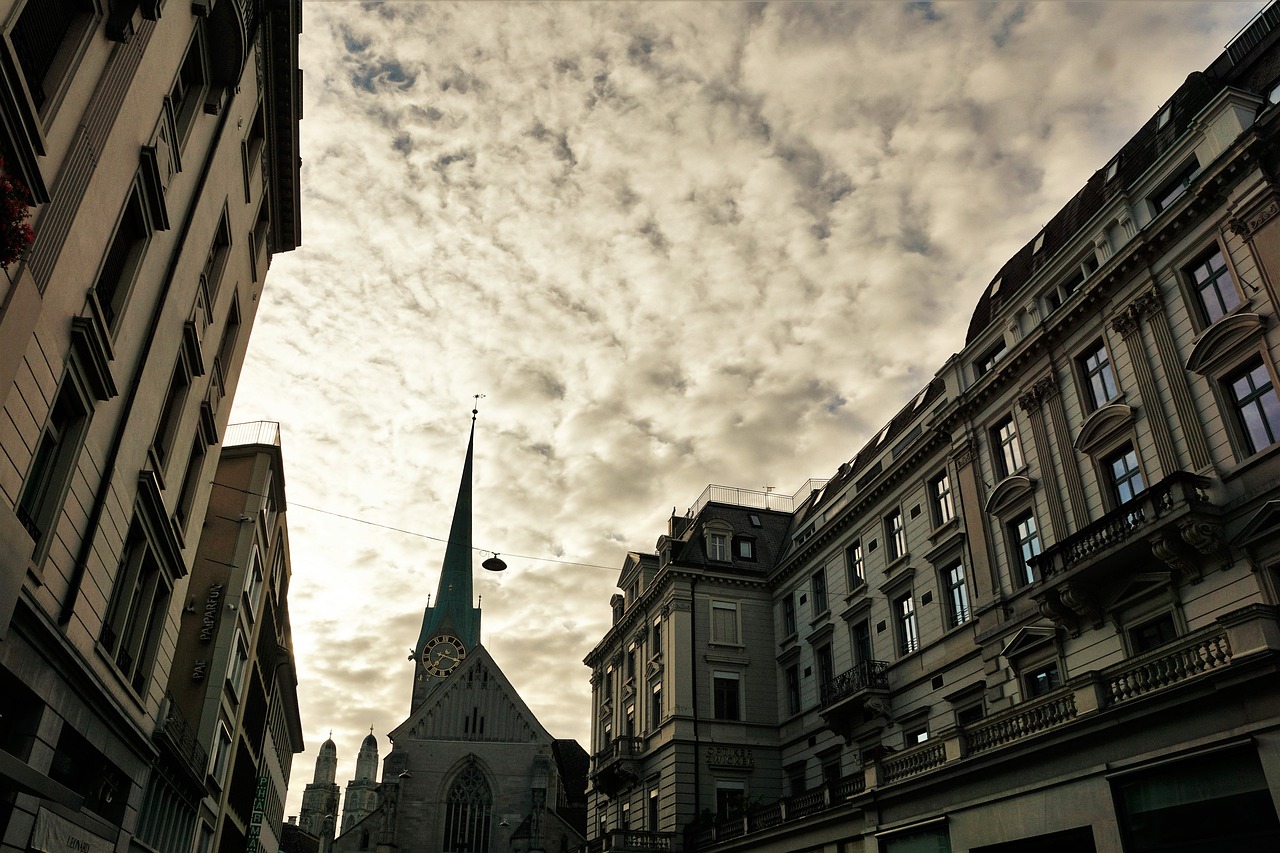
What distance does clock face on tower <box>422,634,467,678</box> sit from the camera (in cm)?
11119

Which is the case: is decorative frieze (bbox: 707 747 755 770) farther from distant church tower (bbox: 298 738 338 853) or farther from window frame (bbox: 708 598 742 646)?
distant church tower (bbox: 298 738 338 853)

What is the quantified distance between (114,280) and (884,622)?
85.8ft

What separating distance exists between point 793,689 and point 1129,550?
69.5 feet

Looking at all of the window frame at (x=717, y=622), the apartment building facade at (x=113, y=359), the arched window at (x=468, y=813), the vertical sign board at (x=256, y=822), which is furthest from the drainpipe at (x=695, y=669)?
the arched window at (x=468, y=813)

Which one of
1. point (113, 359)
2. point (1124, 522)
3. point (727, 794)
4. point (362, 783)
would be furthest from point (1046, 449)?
point (362, 783)

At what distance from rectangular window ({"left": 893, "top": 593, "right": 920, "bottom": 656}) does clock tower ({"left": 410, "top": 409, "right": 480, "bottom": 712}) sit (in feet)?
266

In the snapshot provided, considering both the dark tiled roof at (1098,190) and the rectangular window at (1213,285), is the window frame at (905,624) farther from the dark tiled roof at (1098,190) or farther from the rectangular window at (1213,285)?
the rectangular window at (1213,285)

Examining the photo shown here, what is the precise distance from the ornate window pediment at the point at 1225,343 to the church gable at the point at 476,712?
63514 millimetres

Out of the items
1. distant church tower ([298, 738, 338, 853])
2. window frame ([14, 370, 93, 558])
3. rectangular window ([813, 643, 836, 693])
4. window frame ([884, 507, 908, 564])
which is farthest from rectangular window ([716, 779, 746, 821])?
distant church tower ([298, 738, 338, 853])

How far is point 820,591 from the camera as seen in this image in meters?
38.6

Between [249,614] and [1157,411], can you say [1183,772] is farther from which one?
[249,614]

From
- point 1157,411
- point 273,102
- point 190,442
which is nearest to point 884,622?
point 1157,411

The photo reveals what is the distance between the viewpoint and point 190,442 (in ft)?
73.8

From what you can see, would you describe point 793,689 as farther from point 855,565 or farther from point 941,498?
point 941,498
